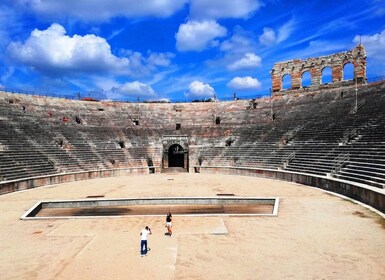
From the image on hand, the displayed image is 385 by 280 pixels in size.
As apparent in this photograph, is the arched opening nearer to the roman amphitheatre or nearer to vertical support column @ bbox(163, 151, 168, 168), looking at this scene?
the roman amphitheatre

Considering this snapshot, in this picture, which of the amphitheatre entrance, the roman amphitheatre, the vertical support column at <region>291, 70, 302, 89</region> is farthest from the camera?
the vertical support column at <region>291, 70, 302, 89</region>

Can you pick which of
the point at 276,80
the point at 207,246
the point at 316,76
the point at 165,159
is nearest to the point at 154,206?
the point at 207,246

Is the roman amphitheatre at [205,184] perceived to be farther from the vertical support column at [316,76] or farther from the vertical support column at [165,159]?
the vertical support column at [165,159]

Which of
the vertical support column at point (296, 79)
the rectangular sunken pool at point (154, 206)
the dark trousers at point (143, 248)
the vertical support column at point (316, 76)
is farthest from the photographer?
the vertical support column at point (296, 79)

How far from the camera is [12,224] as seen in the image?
1595cm

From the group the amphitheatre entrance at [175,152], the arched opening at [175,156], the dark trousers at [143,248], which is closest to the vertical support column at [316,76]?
the amphitheatre entrance at [175,152]

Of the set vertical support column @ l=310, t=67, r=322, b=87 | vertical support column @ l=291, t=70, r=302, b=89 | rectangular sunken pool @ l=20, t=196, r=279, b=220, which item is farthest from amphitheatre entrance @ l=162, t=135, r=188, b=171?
rectangular sunken pool @ l=20, t=196, r=279, b=220

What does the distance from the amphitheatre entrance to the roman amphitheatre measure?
20cm

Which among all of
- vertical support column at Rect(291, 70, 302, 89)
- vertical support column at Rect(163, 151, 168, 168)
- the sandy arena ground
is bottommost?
the sandy arena ground

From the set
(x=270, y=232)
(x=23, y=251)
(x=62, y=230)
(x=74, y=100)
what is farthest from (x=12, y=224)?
(x=74, y=100)

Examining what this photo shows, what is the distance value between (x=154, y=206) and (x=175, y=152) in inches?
1113

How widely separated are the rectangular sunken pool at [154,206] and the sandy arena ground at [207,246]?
1.46 metres

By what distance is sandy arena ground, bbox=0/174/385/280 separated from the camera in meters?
9.98

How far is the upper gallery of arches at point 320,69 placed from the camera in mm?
41625
